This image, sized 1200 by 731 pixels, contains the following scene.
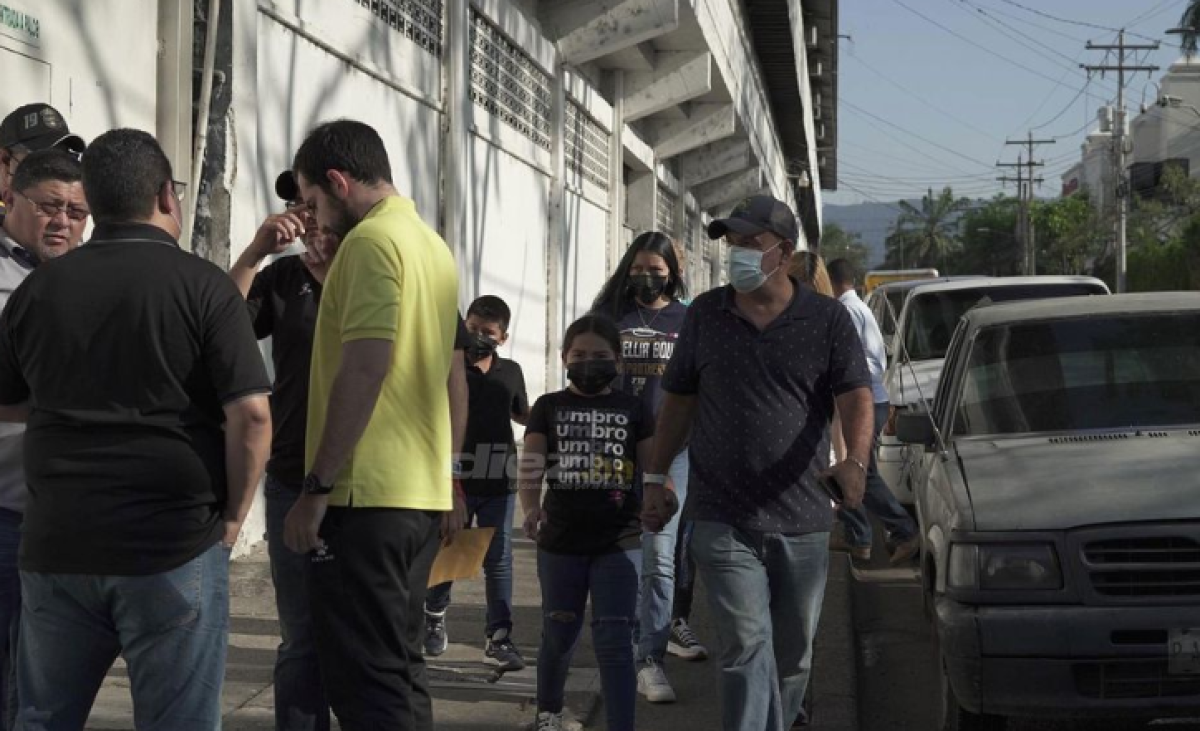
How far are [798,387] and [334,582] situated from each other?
161 centimetres

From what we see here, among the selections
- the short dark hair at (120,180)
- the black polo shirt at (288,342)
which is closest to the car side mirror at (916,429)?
the black polo shirt at (288,342)

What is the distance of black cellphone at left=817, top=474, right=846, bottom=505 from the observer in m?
4.73

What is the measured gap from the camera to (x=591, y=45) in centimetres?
1833

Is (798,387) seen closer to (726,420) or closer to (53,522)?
(726,420)

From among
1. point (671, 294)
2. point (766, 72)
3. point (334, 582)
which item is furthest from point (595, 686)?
point (766, 72)

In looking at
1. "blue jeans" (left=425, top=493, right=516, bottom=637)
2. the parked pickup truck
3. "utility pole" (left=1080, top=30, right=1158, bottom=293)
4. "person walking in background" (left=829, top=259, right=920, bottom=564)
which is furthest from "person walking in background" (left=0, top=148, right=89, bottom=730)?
"utility pole" (left=1080, top=30, right=1158, bottom=293)

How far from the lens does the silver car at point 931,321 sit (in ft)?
36.6

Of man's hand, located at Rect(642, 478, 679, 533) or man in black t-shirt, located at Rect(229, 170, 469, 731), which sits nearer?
man in black t-shirt, located at Rect(229, 170, 469, 731)

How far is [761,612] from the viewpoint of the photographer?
189 inches

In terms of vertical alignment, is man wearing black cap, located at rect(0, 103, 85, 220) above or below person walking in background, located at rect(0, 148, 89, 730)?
above

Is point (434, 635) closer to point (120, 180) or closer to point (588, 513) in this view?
point (588, 513)

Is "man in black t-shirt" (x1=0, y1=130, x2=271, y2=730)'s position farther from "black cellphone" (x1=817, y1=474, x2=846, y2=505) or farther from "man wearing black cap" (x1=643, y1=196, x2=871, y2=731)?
"black cellphone" (x1=817, y1=474, x2=846, y2=505)

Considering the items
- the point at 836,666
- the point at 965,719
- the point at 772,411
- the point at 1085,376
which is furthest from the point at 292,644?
the point at 1085,376

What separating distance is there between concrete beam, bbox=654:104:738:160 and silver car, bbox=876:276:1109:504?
44.4 ft
